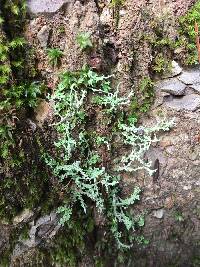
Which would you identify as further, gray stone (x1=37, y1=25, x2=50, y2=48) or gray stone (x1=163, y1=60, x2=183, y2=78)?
gray stone (x1=163, y1=60, x2=183, y2=78)

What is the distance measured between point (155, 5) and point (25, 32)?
75 cm

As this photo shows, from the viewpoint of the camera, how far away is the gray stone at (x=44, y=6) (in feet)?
6.42

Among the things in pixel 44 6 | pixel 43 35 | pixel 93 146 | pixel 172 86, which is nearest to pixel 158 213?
pixel 93 146

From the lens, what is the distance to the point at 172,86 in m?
2.19

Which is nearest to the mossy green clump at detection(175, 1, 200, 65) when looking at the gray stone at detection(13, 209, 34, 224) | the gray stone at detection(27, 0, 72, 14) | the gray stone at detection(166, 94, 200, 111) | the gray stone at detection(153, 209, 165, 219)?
the gray stone at detection(166, 94, 200, 111)

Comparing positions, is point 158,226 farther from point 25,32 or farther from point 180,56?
point 25,32

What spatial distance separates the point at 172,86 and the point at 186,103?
0.44 ft

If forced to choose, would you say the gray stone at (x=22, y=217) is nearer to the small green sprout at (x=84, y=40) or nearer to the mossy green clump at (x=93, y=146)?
the mossy green clump at (x=93, y=146)

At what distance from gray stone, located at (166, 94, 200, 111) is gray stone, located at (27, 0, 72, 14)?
845 millimetres

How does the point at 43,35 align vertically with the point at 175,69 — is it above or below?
above

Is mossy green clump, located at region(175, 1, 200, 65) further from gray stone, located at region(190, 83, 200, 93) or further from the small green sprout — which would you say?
the small green sprout

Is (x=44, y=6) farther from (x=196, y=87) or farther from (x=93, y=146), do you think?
(x=196, y=87)

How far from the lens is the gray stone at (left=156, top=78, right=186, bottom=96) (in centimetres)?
219

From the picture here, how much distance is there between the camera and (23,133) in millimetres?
1974
